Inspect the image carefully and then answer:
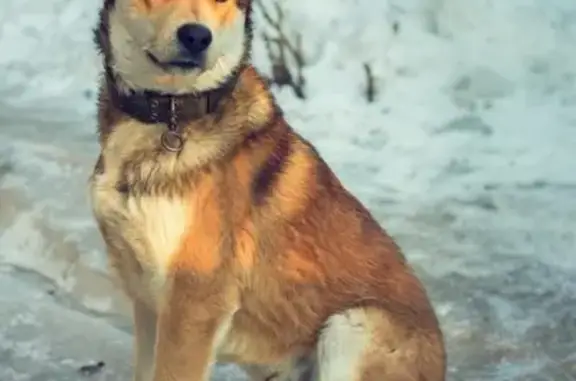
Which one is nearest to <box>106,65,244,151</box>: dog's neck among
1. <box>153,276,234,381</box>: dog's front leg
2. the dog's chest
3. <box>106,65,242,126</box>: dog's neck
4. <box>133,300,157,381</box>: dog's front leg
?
<box>106,65,242,126</box>: dog's neck

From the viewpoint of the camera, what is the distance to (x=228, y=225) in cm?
264

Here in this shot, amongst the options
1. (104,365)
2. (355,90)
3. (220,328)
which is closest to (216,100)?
(220,328)

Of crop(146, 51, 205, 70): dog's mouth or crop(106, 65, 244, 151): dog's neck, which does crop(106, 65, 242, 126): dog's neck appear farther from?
crop(146, 51, 205, 70): dog's mouth

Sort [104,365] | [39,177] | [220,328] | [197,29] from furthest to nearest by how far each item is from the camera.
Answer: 1. [39,177]
2. [104,365]
3. [220,328]
4. [197,29]

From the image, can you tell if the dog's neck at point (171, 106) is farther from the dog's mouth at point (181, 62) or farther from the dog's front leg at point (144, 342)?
the dog's front leg at point (144, 342)

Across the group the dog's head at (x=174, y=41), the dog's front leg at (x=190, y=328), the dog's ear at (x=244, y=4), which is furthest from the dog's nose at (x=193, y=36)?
the dog's front leg at (x=190, y=328)

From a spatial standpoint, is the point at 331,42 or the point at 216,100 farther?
the point at 331,42

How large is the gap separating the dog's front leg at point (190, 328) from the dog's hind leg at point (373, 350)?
27 centimetres

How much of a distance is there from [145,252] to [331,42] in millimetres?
3899

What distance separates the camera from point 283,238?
275cm

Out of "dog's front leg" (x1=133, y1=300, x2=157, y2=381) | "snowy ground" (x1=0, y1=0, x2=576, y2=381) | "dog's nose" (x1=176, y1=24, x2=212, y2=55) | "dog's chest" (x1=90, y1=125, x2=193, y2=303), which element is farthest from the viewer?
"snowy ground" (x1=0, y1=0, x2=576, y2=381)

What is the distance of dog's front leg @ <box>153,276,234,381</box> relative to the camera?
102 inches

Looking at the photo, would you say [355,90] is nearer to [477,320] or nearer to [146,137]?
[477,320]

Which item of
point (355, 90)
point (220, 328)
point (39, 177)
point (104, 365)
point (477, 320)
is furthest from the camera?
point (355, 90)
